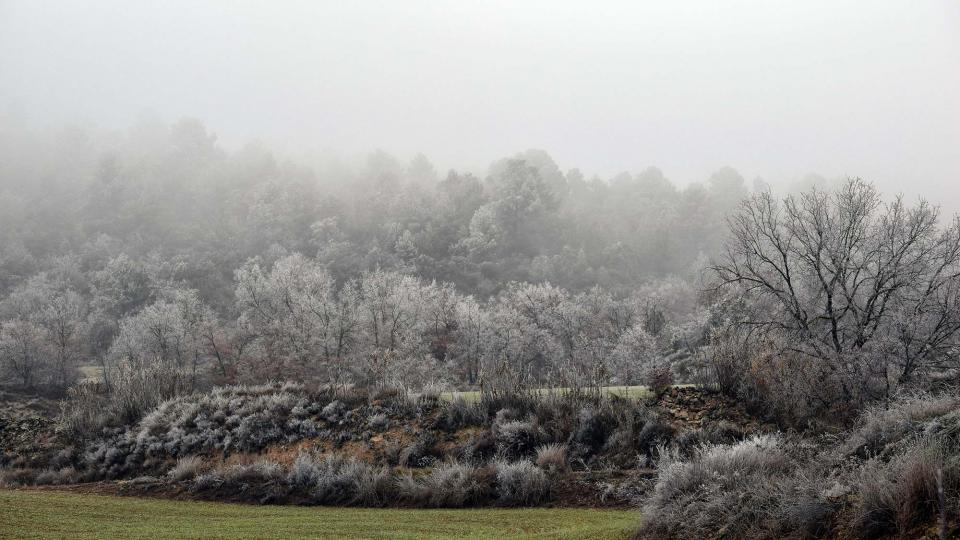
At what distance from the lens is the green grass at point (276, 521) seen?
9156 mm

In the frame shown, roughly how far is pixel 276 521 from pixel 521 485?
190 inches

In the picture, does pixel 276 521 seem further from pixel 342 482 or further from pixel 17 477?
pixel 17 477

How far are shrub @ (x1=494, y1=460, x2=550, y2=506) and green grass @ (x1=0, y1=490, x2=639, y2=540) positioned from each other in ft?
2.18

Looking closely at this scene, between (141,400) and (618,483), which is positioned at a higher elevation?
(141,400)

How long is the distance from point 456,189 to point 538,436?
97.7 meters

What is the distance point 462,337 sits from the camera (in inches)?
2253

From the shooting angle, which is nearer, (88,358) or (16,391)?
(16,391)

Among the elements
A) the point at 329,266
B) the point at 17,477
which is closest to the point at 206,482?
the point at 17,477

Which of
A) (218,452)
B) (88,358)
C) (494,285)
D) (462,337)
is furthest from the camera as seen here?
(494,285)

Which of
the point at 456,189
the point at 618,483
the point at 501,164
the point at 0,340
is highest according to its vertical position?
the point at 501,164

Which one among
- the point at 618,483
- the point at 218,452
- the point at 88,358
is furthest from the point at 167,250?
the point at 618,483

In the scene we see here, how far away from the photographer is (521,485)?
1248 cm

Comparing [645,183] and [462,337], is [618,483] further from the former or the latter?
[645,183]

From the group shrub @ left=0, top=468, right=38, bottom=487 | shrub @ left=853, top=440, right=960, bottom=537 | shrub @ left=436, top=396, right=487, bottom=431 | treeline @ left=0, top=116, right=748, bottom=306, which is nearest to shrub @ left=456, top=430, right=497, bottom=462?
shrub @ left=436, top=396, right=487, bottom=431
